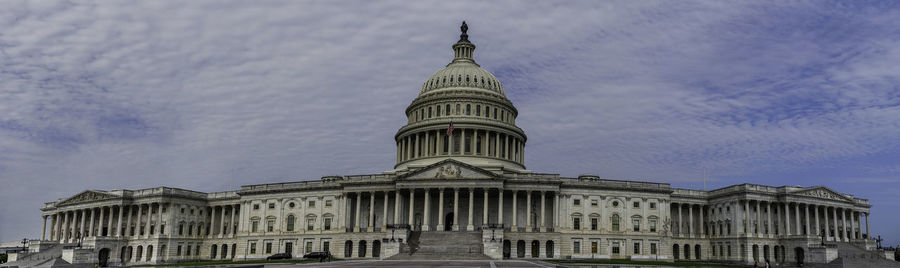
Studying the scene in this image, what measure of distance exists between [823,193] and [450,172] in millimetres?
50008

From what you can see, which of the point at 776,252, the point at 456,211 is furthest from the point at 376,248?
the point at 776,252

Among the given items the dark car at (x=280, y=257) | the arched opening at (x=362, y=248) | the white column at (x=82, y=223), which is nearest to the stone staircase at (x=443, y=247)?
the arched opening at (x=362, y=248)

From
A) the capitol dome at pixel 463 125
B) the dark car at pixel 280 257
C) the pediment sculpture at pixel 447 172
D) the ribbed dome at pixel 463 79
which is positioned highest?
the ribbed dome at pixel 463 79

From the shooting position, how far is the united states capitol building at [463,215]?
90125 mm

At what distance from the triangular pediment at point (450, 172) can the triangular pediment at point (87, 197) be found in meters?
47.9

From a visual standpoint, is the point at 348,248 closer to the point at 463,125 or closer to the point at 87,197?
the point at 463,125

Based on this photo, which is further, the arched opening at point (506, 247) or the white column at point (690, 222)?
the white column at point (690, 222)

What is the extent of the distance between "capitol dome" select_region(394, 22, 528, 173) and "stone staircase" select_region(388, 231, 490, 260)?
695 inches

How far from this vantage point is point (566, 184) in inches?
3688

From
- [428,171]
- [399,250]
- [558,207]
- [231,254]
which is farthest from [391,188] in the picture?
[231,254]

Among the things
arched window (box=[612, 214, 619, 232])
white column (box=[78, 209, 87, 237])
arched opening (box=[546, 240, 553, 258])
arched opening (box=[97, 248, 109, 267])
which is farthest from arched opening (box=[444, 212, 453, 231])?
white column (box=[78, 209, 87, 237])

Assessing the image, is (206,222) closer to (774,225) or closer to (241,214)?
(241,214)

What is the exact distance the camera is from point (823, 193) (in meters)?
95.9

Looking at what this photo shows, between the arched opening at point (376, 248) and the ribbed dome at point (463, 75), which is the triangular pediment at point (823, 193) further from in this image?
the arched opening at point (376, 248)
